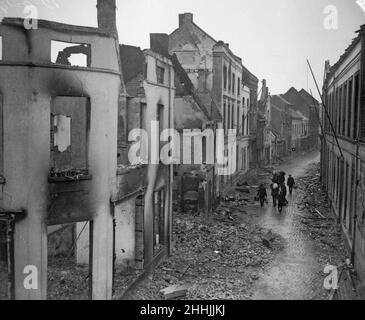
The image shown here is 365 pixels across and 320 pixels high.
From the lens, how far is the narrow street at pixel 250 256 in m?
13.1

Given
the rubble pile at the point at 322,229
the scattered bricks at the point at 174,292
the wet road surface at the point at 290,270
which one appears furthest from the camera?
the rubble pile at the point at 322,229

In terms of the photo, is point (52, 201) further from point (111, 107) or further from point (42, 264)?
point (111, 107)

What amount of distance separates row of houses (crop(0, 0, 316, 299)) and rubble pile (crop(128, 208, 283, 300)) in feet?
2.66

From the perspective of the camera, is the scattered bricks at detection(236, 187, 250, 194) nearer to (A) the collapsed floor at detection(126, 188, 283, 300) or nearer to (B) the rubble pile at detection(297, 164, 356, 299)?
(B) the rubble pile at detection(297, 164, 356, 299)

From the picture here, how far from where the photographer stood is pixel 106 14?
16.2m

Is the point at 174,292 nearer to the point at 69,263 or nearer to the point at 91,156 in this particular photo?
the point at 69,263

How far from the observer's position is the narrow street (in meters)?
13.1

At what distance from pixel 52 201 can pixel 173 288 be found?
16.4 feet

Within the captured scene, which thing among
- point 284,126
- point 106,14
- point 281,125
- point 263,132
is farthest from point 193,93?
point 284,126

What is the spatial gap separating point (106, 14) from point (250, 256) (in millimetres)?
11046

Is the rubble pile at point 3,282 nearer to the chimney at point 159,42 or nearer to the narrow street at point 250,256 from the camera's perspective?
the narrow street at point 250,256

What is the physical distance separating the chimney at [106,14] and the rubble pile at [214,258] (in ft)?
30.2

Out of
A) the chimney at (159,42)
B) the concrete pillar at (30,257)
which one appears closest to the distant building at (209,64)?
the chimney at (159,42)
